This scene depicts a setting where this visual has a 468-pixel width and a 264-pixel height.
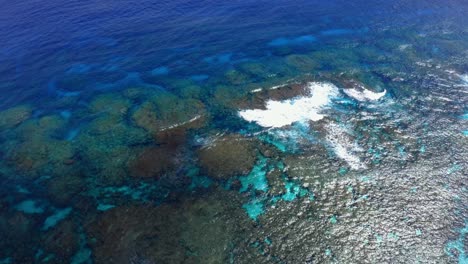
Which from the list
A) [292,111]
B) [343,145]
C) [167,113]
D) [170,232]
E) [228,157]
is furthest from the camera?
[167,113]

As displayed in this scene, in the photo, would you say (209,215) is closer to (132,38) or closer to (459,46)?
(132,38)

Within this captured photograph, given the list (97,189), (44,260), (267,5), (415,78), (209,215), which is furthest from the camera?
(267,5)

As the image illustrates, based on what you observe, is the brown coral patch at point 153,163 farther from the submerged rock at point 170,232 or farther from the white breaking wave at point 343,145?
the white breaking wave at point 343,145

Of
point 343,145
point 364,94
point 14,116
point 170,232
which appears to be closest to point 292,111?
point 343,145

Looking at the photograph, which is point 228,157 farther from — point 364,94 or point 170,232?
point 364,94

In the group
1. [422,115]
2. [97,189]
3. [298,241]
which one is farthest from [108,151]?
[422,115]

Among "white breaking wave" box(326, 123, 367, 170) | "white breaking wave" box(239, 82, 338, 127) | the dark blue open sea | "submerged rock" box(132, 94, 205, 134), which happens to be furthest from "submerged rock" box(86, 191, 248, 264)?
"white breaking wave" box(326, 123, 367, 170)

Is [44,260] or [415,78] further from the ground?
[415,78]
